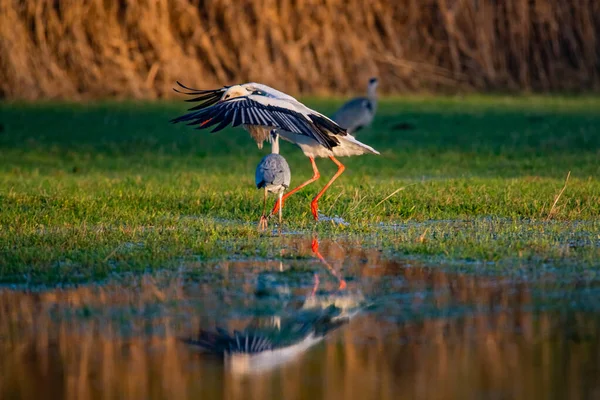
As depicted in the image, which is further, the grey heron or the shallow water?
the grey heron

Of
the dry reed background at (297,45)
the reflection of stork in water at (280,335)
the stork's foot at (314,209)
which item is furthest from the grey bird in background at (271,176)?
the dry reed background at (297,45)

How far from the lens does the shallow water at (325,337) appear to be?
4109 millimetres

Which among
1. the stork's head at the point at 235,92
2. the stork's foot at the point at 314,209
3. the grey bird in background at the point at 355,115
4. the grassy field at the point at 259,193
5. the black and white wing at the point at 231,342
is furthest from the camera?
the grey bird in background at the point at 355,115

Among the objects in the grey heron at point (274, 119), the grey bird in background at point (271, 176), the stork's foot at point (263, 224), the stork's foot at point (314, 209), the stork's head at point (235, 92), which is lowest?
the stork's foot at point (263, 224)

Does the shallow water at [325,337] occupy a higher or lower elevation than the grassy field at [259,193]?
lower

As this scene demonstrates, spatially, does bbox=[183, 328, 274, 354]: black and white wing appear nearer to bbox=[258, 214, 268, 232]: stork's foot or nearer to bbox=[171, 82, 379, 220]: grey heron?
bbox=[171, 82, 379, 220]: grey heron

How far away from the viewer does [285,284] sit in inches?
230

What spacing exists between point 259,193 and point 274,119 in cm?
179

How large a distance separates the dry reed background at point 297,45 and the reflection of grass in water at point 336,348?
12.6 metres

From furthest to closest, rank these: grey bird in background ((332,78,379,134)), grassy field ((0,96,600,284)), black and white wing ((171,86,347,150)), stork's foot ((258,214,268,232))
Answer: grey bird in background ((332,78,379,134)) → stork's foot ((258,214,268,232)) → black and white wing ((171,86,347,150)) → grassy field ((0,96,600,284))

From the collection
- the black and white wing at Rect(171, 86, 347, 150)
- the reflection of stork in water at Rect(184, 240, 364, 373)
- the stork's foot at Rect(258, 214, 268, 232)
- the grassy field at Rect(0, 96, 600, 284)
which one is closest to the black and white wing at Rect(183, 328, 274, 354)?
the reflection of stork in water at Rect(184, 240, 364, 373)

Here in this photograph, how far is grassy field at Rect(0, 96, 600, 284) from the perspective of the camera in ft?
21.9

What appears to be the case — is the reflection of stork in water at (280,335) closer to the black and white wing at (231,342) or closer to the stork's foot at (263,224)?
the black and white wing at (231,342)

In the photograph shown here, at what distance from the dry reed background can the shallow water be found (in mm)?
12215
